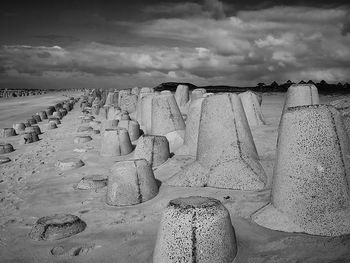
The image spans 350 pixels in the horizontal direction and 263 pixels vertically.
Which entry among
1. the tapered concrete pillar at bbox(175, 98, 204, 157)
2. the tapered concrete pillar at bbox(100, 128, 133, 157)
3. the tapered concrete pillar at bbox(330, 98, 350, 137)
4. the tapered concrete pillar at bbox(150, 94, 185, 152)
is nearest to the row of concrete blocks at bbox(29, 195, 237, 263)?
the tapered concrete pillar at bbox(330, 98, 350, 137)

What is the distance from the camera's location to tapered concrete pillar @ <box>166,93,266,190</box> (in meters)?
4.40

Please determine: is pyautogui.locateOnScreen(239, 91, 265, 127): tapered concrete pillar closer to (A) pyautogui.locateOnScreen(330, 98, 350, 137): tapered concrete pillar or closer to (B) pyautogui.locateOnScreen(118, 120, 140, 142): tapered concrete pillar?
(B) pyautogui.locateOnScreen(118, 120, 140, 142): tapered concrete pillar

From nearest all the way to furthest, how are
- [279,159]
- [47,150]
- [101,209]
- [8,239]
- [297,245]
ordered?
[297,245] → [279,159] → [8,239] → [101,209] → [47,150]

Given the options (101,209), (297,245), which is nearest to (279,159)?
(297,245)

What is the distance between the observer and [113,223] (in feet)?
12.7

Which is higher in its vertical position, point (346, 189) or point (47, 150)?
point (346, 189)

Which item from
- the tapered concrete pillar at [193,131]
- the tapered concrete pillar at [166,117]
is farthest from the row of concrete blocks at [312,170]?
the tapered concrete pillar at [166,117]

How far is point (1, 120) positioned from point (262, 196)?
61.0 feet

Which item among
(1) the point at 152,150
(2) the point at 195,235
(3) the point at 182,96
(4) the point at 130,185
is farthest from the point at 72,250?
(3) the point at 182,96

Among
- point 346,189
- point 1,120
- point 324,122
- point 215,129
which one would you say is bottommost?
point 1,120

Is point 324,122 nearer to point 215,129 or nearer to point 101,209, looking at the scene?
point 215,129

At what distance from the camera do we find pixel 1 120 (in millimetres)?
18734

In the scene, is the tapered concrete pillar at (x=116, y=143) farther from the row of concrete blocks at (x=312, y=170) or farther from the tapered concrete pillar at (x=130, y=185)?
the row of concrete blocks at (x=312, y=170)

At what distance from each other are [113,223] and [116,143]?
12.4 ft
